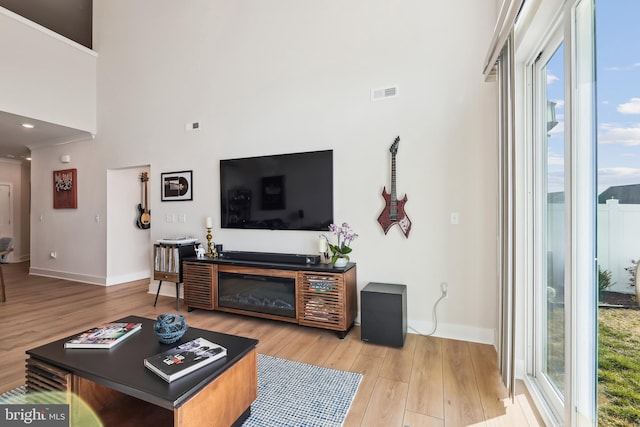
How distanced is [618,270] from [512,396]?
3.21 ft

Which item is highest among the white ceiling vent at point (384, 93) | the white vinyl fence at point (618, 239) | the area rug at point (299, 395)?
the white ceiling vent at point (384, 93)

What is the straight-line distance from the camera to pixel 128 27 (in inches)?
177

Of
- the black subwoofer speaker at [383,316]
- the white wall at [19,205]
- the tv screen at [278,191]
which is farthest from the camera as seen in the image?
the white wall at [19,205]

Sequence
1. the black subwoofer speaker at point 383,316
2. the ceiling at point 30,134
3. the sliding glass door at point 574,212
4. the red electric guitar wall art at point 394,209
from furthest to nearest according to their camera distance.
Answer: the ceiling at point 30,134, the red electric guitar wall art at point 394,209, the black subwoofer speaker at point 383,316, the sliding glass door at point 574,212

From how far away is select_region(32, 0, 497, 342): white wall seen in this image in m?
2.59

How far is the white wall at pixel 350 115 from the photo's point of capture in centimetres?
259

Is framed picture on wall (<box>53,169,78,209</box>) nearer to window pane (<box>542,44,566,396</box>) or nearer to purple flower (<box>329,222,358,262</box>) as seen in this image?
purple flower (<box>329,222,358,262</box>)

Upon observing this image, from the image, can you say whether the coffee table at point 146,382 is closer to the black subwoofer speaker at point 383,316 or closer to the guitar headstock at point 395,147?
the black subwoofer speaker at point 383,316

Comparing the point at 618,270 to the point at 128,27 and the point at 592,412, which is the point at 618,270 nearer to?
the point at 592,412

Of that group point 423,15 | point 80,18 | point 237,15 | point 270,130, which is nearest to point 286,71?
point 270,130

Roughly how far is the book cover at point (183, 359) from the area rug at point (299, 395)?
449 mm

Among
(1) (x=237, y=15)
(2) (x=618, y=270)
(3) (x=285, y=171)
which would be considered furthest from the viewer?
(1) (x=237, y=15)

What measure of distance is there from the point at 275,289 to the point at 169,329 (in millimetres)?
1388

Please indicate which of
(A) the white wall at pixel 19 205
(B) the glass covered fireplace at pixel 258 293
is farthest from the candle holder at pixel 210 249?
(A) the white wall at pixel 19 205
